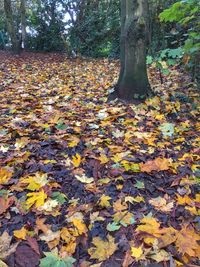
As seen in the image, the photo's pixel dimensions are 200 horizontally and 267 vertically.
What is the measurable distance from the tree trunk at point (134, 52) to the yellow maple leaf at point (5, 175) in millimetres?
2534

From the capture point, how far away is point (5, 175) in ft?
9.34

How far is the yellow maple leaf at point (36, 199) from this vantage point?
252cm

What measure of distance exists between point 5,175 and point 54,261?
3.51 ft

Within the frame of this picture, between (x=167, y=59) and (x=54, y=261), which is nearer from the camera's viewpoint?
(x=54, y=261)

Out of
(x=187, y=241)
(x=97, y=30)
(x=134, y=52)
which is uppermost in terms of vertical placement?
(x=97, y=30)

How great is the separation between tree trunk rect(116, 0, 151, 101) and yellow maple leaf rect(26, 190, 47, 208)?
2.68m

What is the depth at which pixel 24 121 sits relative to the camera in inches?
159

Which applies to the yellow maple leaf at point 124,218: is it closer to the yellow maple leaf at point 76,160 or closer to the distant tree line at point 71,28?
the yellow maple leaf at point 76,160

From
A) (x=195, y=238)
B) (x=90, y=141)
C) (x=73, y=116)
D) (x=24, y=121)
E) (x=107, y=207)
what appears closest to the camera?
(x=195, y=238)

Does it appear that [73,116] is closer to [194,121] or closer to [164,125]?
[164,125]

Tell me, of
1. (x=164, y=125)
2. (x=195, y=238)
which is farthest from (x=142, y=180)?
(x=164, y=125)

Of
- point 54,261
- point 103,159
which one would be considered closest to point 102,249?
point 54,261

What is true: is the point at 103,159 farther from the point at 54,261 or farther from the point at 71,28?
the point at 71,28

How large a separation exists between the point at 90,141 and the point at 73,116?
2.73ft
